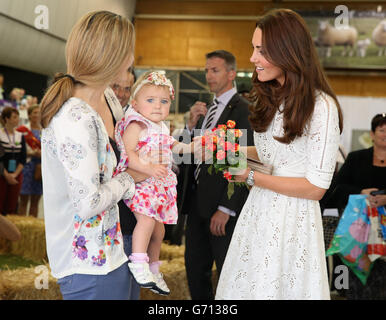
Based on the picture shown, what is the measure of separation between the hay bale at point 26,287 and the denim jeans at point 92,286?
5.26 feet

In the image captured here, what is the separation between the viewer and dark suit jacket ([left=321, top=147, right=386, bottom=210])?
425cm

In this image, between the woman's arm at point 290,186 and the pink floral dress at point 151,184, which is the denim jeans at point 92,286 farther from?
the woman's arm at point 290,186

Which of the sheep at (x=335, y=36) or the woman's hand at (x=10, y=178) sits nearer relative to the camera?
Result: the woman's hand at (x=10, y=178)

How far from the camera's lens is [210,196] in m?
3.45

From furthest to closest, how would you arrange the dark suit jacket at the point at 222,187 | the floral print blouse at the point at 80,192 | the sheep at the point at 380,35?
the sheep at the point at 380,35
the dark suit jacket at the point at 222,187
the floral print blouse at the point at 80,192

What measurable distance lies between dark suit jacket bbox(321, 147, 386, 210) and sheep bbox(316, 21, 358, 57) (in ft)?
16.7

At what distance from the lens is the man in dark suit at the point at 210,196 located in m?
3.43

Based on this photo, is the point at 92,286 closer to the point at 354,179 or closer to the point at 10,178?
the point at 354,179

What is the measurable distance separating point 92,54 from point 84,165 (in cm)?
36

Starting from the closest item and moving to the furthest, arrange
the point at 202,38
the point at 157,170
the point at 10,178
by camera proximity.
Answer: the point at 157,170 → the point at 10,178 → the point at 202,38

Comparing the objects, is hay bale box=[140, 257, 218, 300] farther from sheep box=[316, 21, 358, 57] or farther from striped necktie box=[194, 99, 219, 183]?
sheep box=[316, 21, 358, 57]

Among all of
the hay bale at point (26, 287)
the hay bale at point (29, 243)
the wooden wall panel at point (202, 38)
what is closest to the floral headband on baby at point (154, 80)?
the hay bale at point (26, 287)

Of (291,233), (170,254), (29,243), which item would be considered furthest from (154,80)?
(29,243)

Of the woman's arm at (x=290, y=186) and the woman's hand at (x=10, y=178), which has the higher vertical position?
the woman's arm at (x=290, y=186)
